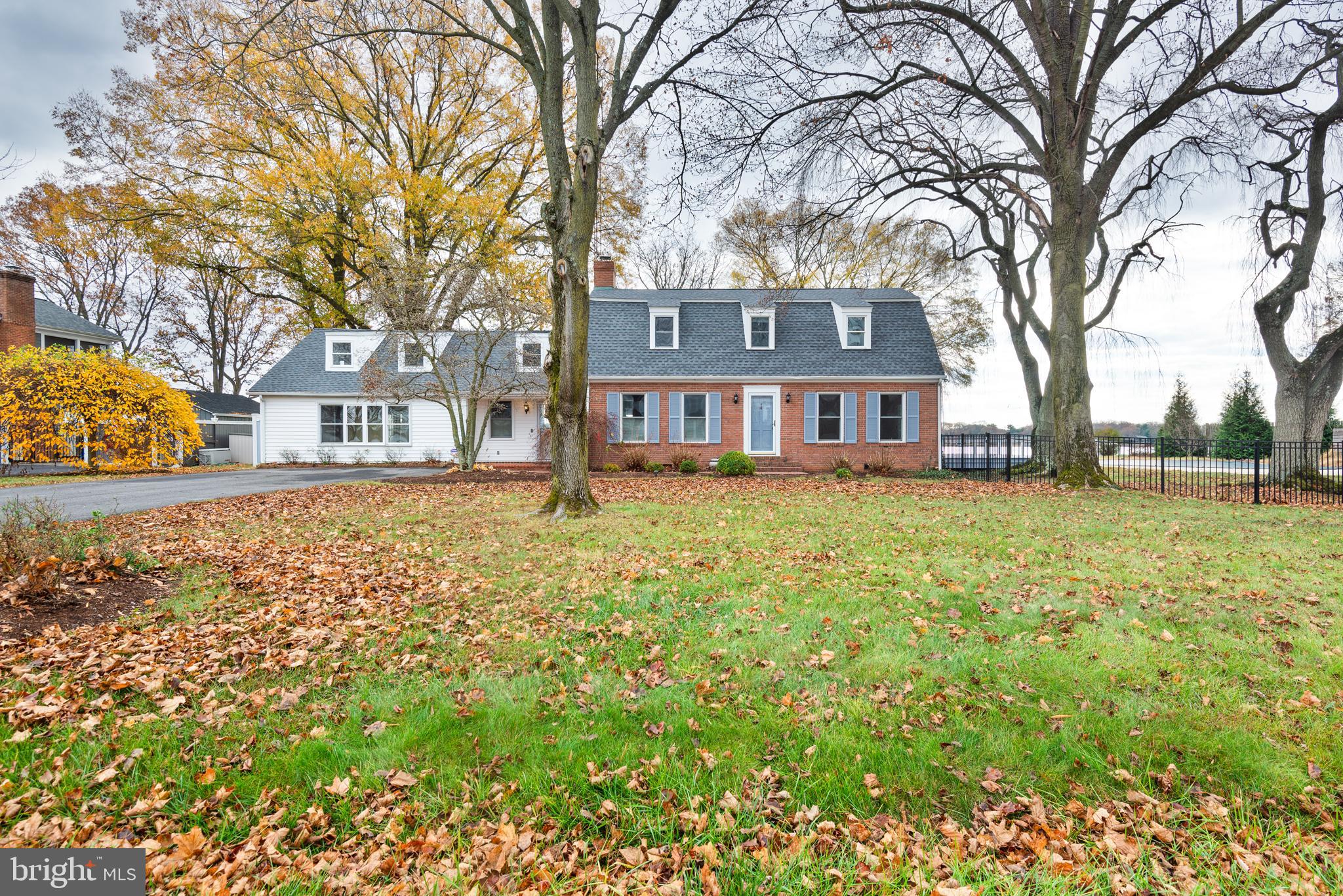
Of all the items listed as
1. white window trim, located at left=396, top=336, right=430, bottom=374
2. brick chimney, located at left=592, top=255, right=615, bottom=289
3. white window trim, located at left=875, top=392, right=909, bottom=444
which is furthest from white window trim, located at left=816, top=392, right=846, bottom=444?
white window trim, located at left=396, top=336, right=430, bottom=374

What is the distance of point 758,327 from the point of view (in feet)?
70.1

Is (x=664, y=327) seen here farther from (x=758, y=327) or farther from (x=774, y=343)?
(x=774, y=343)

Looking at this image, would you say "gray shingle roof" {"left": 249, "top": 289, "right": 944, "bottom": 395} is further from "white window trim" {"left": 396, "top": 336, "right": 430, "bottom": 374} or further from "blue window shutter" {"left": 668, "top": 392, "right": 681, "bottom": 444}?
"blue window shutter" {"left": 668, "top": 392, "right": 681, "bottom": 444}

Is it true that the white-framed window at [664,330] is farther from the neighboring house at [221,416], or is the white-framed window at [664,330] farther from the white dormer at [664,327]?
the neighboring house at [221,416]

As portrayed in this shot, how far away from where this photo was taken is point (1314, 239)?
1494 centimetres

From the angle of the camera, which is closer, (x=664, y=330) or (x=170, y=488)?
(x=170, y=488)

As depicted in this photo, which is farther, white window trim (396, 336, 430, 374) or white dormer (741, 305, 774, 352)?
white window trim (396, 336, 430, 374)

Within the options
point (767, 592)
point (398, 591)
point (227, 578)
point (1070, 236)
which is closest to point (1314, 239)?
point (1070, 236)

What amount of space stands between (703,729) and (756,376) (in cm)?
1774

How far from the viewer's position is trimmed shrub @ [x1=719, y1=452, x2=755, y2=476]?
17.6 metres

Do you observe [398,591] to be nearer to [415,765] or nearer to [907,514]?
[415,765]

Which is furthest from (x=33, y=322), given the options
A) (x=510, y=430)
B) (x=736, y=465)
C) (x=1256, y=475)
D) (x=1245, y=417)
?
(x=1245, y=417)

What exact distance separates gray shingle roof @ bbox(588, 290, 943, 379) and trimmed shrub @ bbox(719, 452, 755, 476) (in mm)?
3676

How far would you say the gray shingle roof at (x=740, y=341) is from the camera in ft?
66.6
